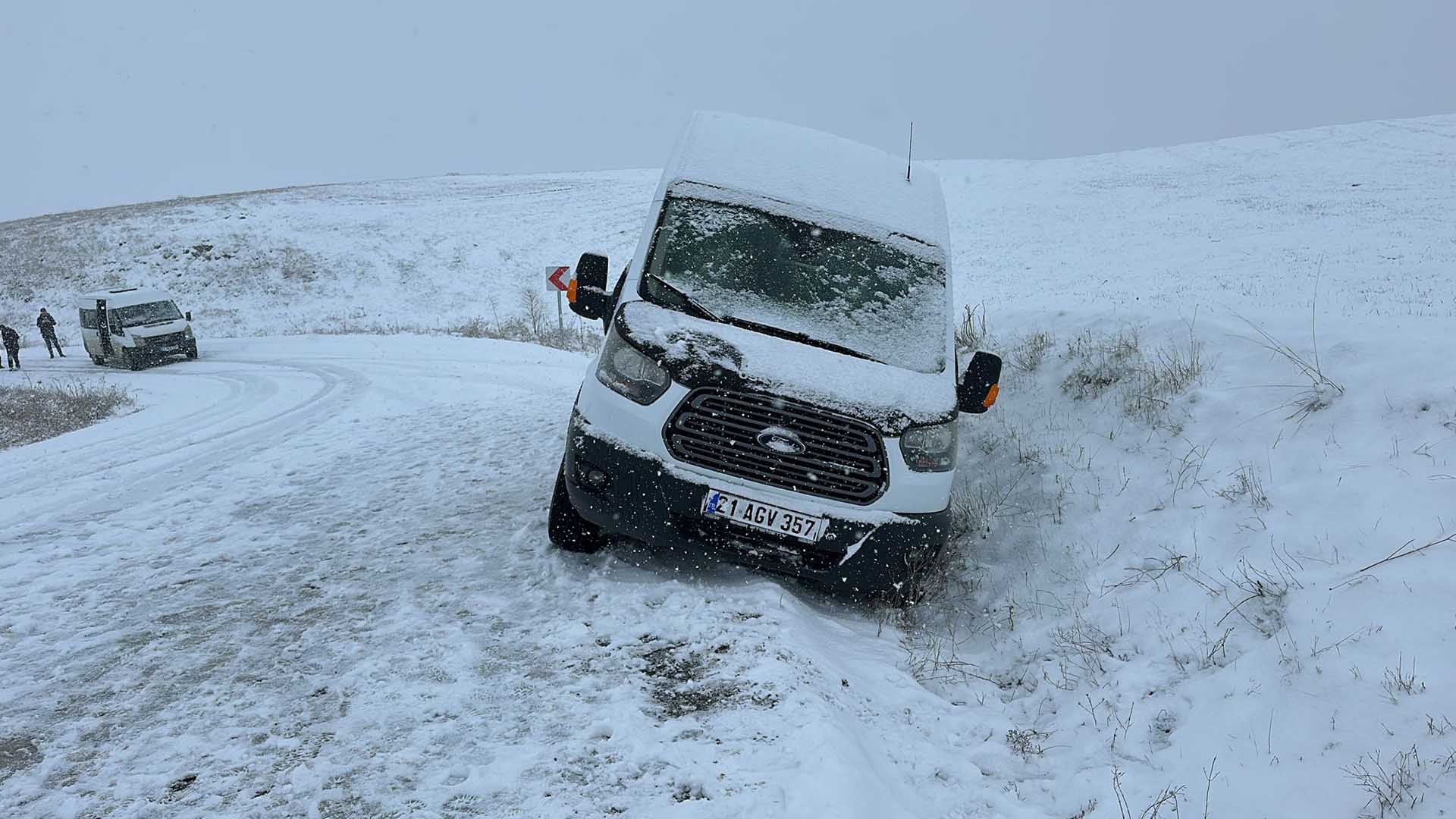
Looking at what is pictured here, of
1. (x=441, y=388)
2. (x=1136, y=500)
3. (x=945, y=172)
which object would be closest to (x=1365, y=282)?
(x=1136, y=500)

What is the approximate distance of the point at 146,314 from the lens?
20094mm

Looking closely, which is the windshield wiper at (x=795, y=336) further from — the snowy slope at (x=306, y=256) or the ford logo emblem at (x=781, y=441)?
the snowy slope at (x=306, y=256)

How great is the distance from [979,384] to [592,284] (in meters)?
2.43

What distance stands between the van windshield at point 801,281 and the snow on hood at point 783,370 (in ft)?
0.58

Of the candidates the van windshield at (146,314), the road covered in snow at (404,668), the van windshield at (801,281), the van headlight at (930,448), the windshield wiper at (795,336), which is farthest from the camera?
the van windshield at (146,314)

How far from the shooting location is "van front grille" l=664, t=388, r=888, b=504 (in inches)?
160

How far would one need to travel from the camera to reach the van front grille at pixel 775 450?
4.05m

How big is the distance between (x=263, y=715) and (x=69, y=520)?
359cm

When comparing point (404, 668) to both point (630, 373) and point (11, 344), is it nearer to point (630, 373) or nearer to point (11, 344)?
point (630, 373)

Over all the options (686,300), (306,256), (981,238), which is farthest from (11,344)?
(981,238)

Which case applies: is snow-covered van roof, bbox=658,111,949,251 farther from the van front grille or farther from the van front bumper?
the van front bumper

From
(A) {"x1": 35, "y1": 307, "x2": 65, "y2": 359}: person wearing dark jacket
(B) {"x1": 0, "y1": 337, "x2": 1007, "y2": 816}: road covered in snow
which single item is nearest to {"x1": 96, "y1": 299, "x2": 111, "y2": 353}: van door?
(A) {"x1": 35, "y1": 307, "x2": 65, "y2": 359}: person wearing dark jacket

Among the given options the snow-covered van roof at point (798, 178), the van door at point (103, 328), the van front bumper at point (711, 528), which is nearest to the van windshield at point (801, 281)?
the snow-covered van roof at point (798, 178)

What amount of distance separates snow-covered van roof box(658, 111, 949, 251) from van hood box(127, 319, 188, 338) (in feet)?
62.2
